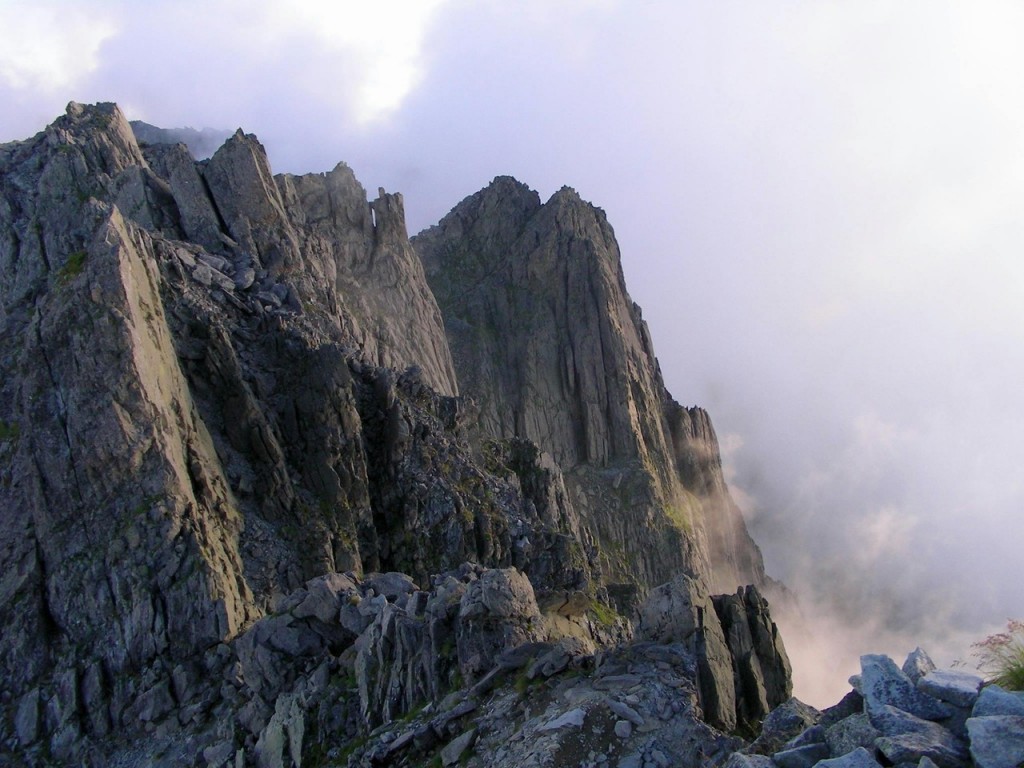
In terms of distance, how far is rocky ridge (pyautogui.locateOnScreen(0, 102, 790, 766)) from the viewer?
87.7 ft

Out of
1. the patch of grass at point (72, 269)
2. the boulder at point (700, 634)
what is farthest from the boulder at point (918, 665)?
the patch of grass at point (72, 269)

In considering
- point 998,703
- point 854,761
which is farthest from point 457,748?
point 998,703

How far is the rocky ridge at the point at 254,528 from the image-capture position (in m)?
26.7

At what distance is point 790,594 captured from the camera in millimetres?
162000

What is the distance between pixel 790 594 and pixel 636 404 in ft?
190

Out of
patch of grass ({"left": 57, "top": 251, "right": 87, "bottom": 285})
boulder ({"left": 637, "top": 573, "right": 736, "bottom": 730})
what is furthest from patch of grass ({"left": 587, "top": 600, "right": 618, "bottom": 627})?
patch of grass ({"left": 57, "top": 251, "right": 87, "bottom": 285})

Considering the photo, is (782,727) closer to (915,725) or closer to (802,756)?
(802,756)

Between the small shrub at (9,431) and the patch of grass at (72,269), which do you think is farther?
the patch of grass at (72,269)

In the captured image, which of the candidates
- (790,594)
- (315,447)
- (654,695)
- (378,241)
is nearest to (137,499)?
(315,447)

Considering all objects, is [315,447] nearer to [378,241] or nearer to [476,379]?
[378,241]

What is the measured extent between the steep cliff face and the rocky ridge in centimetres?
3666

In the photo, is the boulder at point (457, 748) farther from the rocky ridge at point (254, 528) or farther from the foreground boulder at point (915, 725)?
the foreground boulder at point (915, 725)

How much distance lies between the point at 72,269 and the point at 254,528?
16154 mm

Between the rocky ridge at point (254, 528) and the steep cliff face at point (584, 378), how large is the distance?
36660 millimetres
